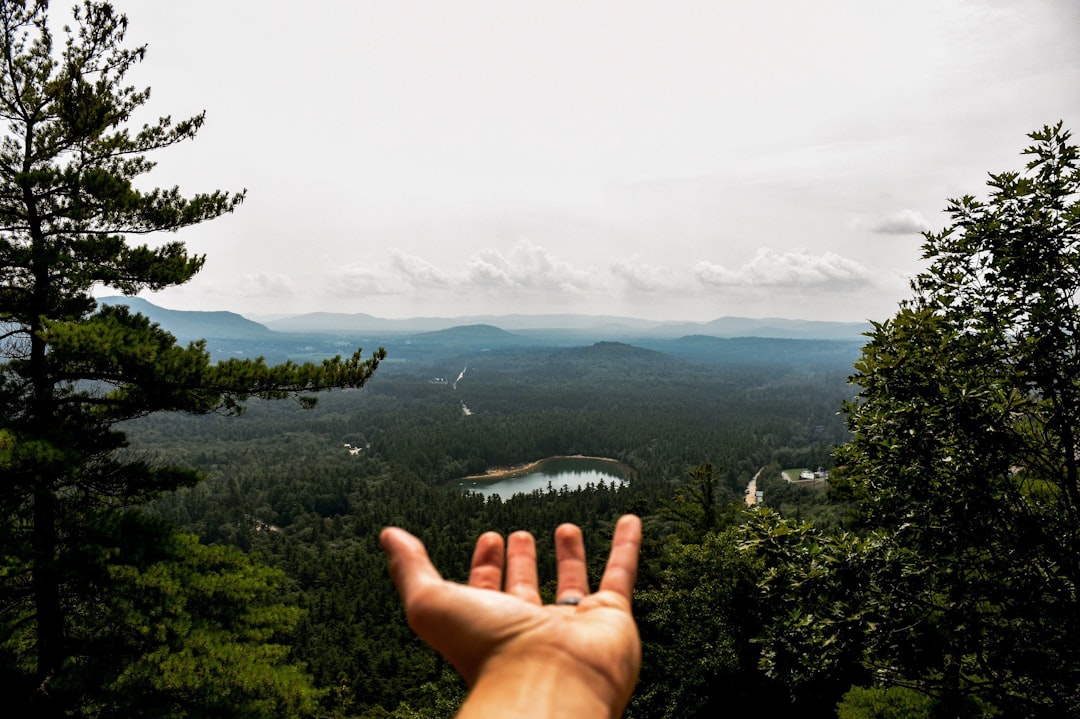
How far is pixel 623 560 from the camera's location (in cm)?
204

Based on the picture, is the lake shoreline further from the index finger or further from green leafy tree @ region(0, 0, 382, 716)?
the index finger

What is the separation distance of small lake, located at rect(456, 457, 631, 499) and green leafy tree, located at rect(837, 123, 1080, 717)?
273ft

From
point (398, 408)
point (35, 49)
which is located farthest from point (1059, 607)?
point (398, 408)

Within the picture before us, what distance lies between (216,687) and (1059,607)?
837cm

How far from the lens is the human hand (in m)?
1.51

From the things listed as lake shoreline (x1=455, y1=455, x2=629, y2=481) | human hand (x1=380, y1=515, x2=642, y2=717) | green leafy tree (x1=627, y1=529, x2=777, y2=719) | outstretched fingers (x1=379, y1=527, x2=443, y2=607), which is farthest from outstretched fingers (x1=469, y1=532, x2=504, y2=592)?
lake shoreline (x1=455, y1=455, x2=629, y2=481)

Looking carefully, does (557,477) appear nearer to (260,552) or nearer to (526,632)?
(260,552)

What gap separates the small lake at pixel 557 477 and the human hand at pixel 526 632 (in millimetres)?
85644

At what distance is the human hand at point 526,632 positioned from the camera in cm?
151

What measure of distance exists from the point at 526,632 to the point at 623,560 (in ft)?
1.73

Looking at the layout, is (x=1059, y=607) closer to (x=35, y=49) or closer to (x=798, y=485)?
(x=35, y=49)

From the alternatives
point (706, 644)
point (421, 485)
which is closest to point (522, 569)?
point (706, 644)

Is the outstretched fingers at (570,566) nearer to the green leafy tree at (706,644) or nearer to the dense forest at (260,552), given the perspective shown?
the dense forest at (260,552)

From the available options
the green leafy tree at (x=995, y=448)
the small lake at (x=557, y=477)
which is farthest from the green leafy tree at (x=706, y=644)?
the small lake at (x=557, y=477)
